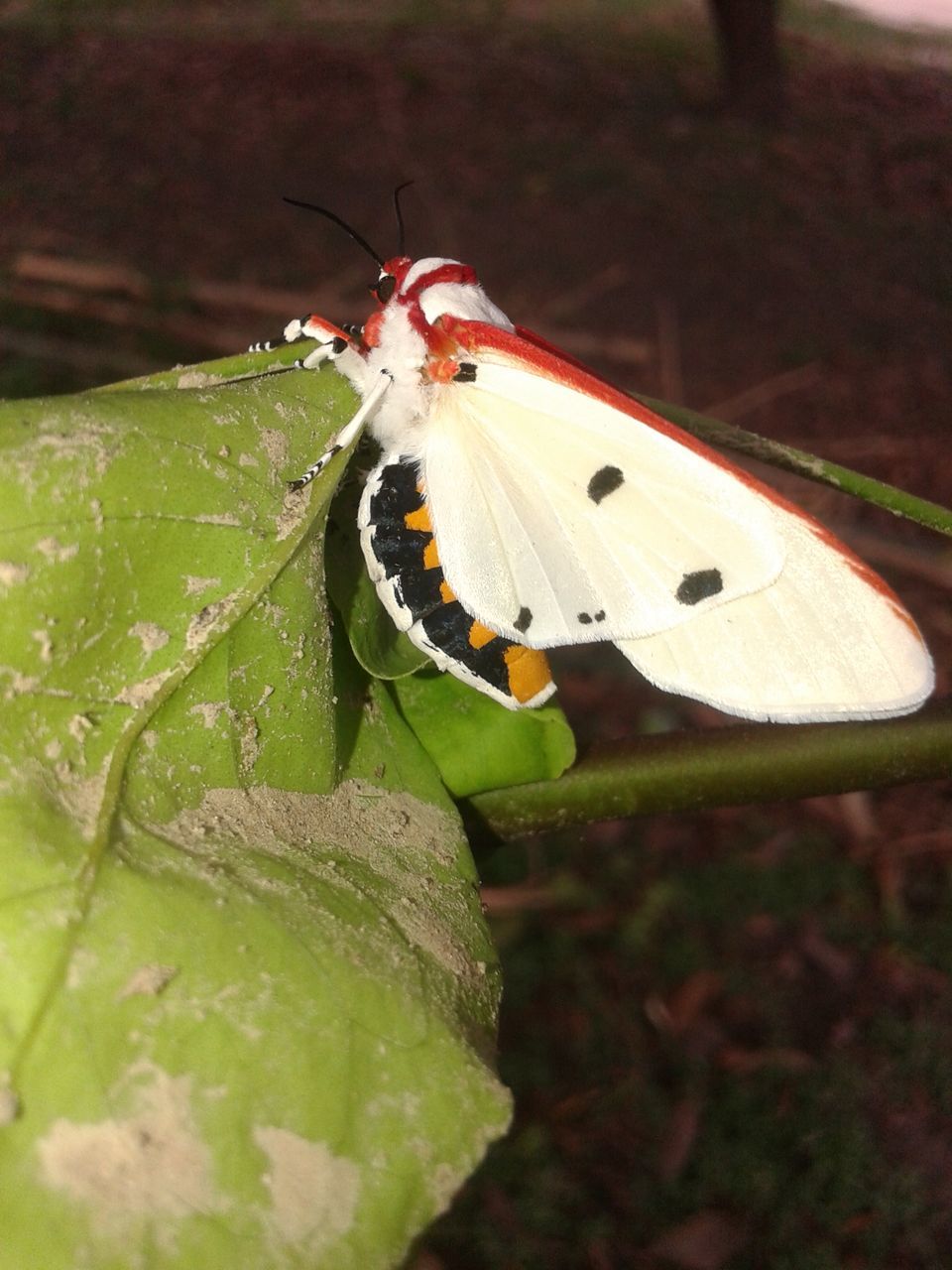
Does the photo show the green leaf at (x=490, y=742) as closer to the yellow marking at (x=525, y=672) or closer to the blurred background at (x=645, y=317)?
the yellow marking at (x=525, y=672)

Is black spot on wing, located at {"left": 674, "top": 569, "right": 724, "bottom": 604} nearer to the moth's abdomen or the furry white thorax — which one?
the moth's abdomen

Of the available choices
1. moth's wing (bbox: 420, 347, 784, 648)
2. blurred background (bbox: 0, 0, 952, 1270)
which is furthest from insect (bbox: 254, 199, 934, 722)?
blurred background (bbox: 0, 0, 952, 1270)

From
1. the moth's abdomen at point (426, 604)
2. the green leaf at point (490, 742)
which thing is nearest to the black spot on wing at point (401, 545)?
the moth's abdomen at point (426, 604)

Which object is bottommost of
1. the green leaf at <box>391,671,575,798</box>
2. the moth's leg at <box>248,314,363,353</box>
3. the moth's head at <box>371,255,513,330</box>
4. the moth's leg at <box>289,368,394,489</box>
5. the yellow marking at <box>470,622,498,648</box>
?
the green leaf at <box>391,671,575,798</box>

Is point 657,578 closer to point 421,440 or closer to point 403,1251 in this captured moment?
point 421,440

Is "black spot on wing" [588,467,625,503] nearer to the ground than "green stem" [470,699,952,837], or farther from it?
farther from it

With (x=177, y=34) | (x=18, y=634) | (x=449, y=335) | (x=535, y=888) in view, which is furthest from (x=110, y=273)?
(x=18, y=634)
